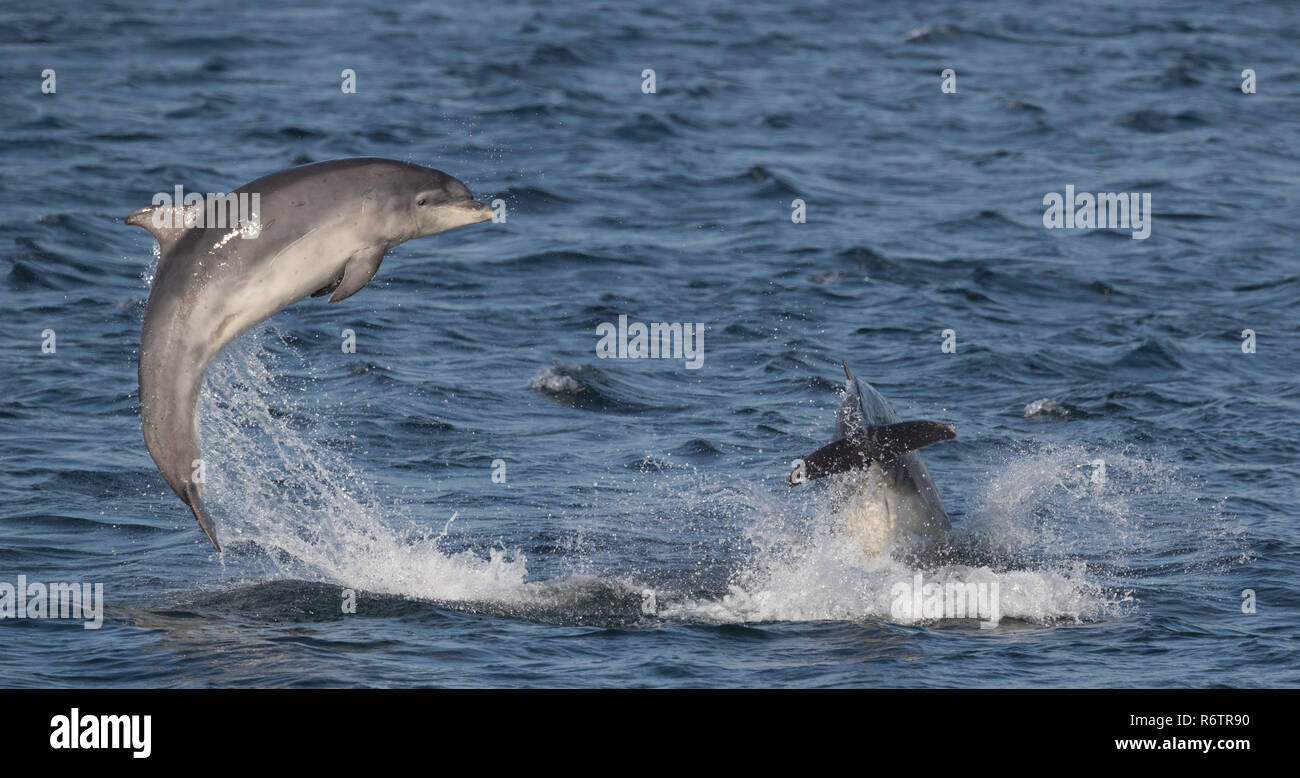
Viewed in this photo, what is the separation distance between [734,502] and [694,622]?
13.4 feet

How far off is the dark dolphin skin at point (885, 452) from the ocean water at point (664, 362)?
1.60ft

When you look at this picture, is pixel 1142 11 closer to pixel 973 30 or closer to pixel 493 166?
pixel 973 30

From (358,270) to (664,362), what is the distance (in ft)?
38.5

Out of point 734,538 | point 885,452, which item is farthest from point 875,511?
point 734,538

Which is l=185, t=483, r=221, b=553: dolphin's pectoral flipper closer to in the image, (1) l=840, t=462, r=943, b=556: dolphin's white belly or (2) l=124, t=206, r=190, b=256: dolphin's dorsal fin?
(2) l=124, t=206, r=190, b=256: dolphin's dorsal fin

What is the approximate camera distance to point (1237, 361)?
23203mm

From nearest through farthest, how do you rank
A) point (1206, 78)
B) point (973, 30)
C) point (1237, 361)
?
point (1237, 361), point (1206, 78), point (973, 30)

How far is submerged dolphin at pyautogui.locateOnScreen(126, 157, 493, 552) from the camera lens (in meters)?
11.5

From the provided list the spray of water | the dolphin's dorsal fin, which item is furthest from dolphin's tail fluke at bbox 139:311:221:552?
the spray of water

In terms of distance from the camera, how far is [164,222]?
1174 centimetres

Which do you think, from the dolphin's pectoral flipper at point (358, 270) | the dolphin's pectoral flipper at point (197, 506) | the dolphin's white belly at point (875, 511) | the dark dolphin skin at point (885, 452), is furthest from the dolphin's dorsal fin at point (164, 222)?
the dolphin's white belly at point (875, 511)

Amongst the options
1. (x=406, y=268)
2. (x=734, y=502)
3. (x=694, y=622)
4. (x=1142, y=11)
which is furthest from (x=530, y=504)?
(x=1142, y=11)

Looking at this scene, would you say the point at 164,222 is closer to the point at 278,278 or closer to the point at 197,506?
the point at 278,278

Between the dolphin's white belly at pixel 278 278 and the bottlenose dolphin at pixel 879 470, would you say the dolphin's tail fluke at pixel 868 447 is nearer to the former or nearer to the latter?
the bottlenose dolphin at pixel 879 470
